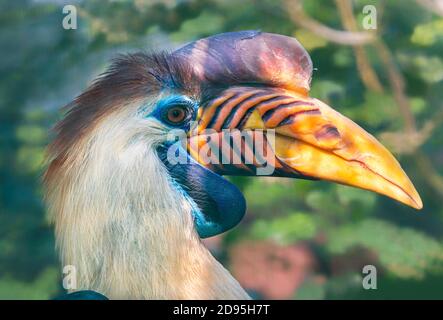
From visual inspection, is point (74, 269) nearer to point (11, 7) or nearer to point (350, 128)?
point (350, 128)

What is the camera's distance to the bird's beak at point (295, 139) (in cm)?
236

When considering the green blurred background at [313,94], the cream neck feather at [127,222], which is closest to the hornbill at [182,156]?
the cream neck feather at [127,222]

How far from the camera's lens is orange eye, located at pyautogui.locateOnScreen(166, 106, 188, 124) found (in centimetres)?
234

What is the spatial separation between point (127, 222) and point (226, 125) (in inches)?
18.6

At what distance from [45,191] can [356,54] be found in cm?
148

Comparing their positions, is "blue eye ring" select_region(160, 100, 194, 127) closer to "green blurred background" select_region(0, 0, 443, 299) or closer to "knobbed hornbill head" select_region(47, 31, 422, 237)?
"knobbed hornbill head" select_region(47, 31, 422, 237)

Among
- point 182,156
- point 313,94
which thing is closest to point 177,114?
point 182,156

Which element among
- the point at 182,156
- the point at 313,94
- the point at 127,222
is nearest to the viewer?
the point at 127,222

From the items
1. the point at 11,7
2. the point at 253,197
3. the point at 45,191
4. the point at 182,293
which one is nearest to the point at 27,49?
the point at 11,7

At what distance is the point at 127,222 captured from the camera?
2215 mm

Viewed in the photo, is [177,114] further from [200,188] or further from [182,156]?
[200,188]

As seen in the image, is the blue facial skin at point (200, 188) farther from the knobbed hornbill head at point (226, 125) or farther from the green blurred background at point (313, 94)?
the green blurred background at point (313, 94)

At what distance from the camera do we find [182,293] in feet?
7.41

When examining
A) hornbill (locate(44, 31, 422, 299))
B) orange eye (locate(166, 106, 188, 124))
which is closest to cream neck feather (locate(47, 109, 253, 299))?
hornbill (locate(44, 31, 422, 299))
